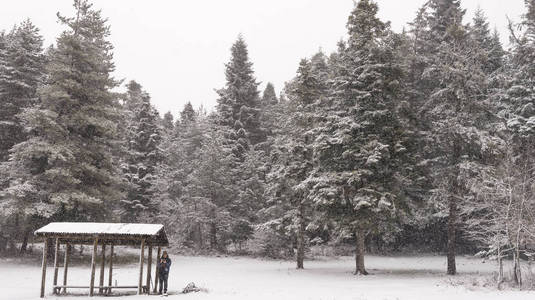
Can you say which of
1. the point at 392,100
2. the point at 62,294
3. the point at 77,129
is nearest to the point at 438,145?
the point at 392,100

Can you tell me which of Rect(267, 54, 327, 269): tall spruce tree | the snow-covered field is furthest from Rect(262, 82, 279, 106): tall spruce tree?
the snow-covered field

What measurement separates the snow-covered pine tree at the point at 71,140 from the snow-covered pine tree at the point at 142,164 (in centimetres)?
769

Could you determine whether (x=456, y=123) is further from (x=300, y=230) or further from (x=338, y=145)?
(x=300, y=230)

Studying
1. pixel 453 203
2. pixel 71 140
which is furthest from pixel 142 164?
pixel 453 203

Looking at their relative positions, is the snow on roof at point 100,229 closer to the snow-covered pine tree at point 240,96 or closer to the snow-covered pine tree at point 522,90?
the snow-covered pine tree at point 522,90

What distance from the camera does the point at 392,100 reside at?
27641mm

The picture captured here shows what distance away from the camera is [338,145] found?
2739cm

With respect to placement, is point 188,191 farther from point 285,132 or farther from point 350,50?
point 350,50

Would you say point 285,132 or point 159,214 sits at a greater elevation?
point 285,132

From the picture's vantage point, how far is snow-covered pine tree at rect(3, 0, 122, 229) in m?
28.4

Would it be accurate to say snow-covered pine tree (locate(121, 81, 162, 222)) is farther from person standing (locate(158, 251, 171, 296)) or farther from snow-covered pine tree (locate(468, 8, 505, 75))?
snow-covered pine tree (locate(468, 8, 505, 75))

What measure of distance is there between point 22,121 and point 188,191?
15.3 m

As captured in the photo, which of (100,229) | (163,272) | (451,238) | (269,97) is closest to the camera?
(100,229)

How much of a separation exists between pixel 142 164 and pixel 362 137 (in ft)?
77.2
